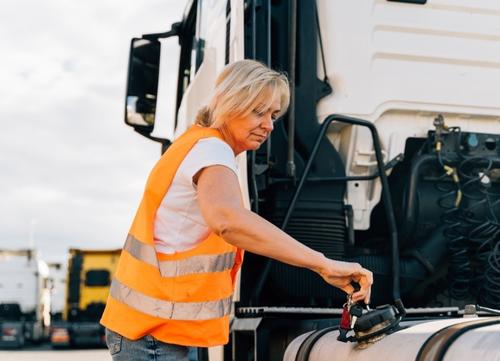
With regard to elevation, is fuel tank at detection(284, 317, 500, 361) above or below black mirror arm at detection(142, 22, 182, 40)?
below

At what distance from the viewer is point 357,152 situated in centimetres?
430

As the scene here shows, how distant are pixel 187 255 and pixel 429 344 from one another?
66 cm

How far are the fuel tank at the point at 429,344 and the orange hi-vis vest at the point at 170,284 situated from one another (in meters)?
0.40

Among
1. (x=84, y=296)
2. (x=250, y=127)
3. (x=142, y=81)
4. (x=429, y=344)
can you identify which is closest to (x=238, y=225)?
(x=250, y=127)

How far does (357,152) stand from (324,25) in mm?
611

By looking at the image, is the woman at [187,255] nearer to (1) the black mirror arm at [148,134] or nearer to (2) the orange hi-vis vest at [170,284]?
(2) the orange hi-vis vest at [170,284]

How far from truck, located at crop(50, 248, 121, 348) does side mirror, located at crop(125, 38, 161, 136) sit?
18.8 m

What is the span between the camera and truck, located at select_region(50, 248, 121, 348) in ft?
79.9

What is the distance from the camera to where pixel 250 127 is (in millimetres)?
2557

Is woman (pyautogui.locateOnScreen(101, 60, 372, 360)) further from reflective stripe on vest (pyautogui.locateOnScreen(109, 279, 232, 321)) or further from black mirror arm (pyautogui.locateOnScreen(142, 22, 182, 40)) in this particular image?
black mirror arm (pyautogui.locateOnScreen(142, 22, 182, 40))

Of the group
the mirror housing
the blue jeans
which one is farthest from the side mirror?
the blue jeans

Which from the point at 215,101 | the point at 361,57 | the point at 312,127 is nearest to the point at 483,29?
the point at 361,57

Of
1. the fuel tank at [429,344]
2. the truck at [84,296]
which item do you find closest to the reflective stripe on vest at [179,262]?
the fuel tank at [429,344]

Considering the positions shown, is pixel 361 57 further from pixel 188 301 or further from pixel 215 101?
pixel 188 301
